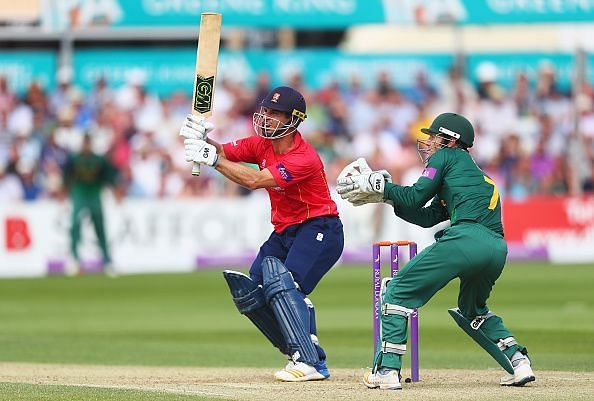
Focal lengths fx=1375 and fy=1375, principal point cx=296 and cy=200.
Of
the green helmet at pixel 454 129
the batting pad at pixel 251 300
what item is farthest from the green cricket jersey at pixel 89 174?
the green helmet at pixel 454 129

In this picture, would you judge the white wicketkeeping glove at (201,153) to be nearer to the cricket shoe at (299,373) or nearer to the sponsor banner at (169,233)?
the cricket shoe at (299,373)

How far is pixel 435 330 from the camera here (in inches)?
564

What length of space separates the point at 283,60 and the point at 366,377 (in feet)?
58.7

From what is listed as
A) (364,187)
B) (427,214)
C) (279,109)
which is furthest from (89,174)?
(364,187)

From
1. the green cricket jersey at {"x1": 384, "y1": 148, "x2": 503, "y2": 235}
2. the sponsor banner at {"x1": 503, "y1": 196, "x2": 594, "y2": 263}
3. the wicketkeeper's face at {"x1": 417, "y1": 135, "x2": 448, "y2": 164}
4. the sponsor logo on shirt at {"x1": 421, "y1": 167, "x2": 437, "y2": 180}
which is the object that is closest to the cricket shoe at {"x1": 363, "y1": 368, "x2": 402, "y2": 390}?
the green cricket jersey at {"x1": 384, "y1": 148, "x2": 503, "y2": 235}

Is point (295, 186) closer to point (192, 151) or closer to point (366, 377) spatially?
point (192, 151)

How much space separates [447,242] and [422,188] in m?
0.36

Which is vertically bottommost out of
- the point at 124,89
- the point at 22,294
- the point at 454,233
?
the point at 22,294

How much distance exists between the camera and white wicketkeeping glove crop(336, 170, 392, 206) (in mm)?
8469

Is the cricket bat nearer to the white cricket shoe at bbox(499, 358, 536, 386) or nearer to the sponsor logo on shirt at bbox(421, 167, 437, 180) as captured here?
the sponsor logo on shirt at bbox(421, 167, 437, 180)

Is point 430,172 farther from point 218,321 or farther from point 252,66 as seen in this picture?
point 252,66

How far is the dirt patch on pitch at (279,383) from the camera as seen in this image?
812cm

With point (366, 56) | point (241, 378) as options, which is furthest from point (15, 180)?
point (241, 378)

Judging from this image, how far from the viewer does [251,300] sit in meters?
9.26
